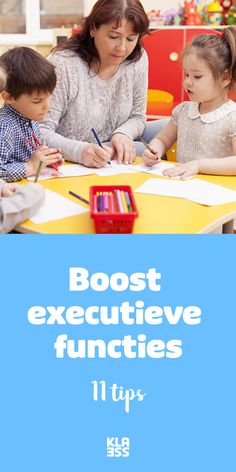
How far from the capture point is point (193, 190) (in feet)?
4.54

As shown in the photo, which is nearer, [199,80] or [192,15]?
[199,80]

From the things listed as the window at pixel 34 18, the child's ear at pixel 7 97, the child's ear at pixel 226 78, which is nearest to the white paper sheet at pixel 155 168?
the child's ear at pixel 226 78

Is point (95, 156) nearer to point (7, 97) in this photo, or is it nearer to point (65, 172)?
point (65, 172)

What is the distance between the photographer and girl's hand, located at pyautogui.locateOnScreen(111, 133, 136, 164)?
5.54 feet

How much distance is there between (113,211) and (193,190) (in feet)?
1.31

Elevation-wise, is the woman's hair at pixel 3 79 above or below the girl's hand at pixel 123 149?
above

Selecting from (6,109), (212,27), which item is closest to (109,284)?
(6,109)

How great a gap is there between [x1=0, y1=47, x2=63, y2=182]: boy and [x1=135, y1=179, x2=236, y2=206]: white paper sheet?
307 millimetres

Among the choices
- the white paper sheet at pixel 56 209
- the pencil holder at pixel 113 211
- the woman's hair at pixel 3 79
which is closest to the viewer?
the pencil holder at pixel 113 211

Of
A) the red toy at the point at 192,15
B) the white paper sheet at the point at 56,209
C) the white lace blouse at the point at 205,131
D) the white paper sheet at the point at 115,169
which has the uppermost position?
the red toy at the point at 192,15

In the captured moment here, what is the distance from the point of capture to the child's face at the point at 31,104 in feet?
4.96

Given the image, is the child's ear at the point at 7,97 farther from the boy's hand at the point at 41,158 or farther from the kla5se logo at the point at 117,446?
the kla5se logo at the point at 117,446

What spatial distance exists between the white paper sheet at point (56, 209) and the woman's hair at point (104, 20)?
2.46ft

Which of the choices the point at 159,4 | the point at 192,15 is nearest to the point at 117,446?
the point at 192,15
